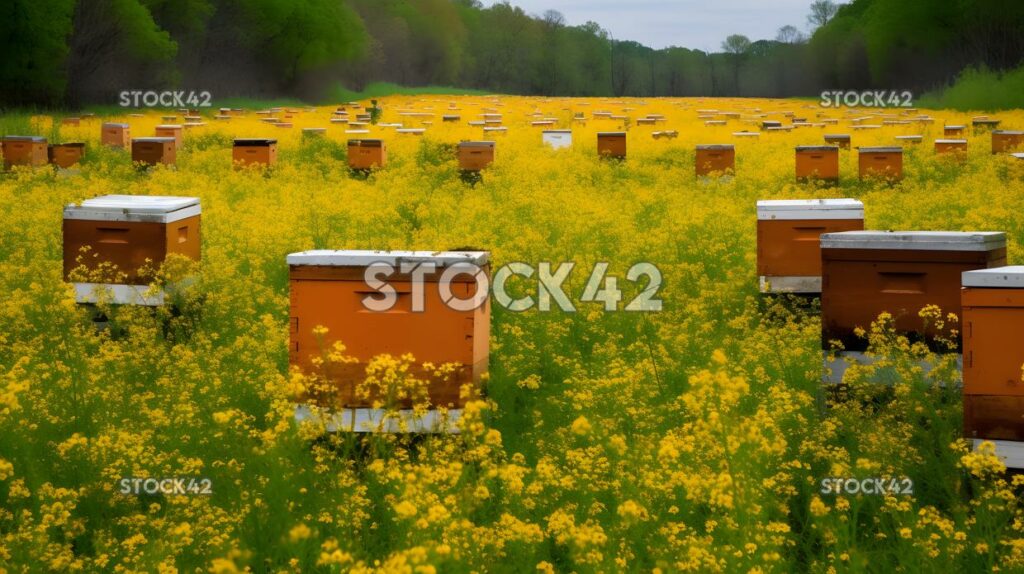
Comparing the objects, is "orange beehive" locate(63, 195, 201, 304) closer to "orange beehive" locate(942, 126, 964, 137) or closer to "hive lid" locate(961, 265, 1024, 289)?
"hive lid" locate(961, 265, 1024, 289)

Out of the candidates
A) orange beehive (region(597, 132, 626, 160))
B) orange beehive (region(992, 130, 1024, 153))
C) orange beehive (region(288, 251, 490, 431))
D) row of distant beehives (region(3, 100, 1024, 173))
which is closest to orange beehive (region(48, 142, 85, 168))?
row of distant beehives (region(3, 100, 1024, 173))

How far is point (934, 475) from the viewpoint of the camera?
6168 millimetres

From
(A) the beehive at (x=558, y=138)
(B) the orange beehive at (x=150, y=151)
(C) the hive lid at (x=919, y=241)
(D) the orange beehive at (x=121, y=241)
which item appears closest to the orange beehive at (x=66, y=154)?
(B) the orange beehive at (x=150, y=151)

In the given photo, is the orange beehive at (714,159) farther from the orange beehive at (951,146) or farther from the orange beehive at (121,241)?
the orange beehive at (121,241)

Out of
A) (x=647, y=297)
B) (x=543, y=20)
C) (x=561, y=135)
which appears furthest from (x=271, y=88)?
(x=543, y=20)

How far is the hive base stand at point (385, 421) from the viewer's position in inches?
257

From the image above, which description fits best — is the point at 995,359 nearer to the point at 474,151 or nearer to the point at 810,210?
the point at 810,210

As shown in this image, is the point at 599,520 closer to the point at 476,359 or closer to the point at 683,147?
the point at 476,359

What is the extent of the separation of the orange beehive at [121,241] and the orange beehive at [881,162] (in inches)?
532

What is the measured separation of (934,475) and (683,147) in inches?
796

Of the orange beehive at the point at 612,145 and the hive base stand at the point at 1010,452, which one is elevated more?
the orange beehive at the point at 612,145

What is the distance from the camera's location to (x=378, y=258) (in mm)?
6703

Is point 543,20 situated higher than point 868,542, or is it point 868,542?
point 543,20

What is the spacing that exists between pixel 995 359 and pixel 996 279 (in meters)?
0.40
